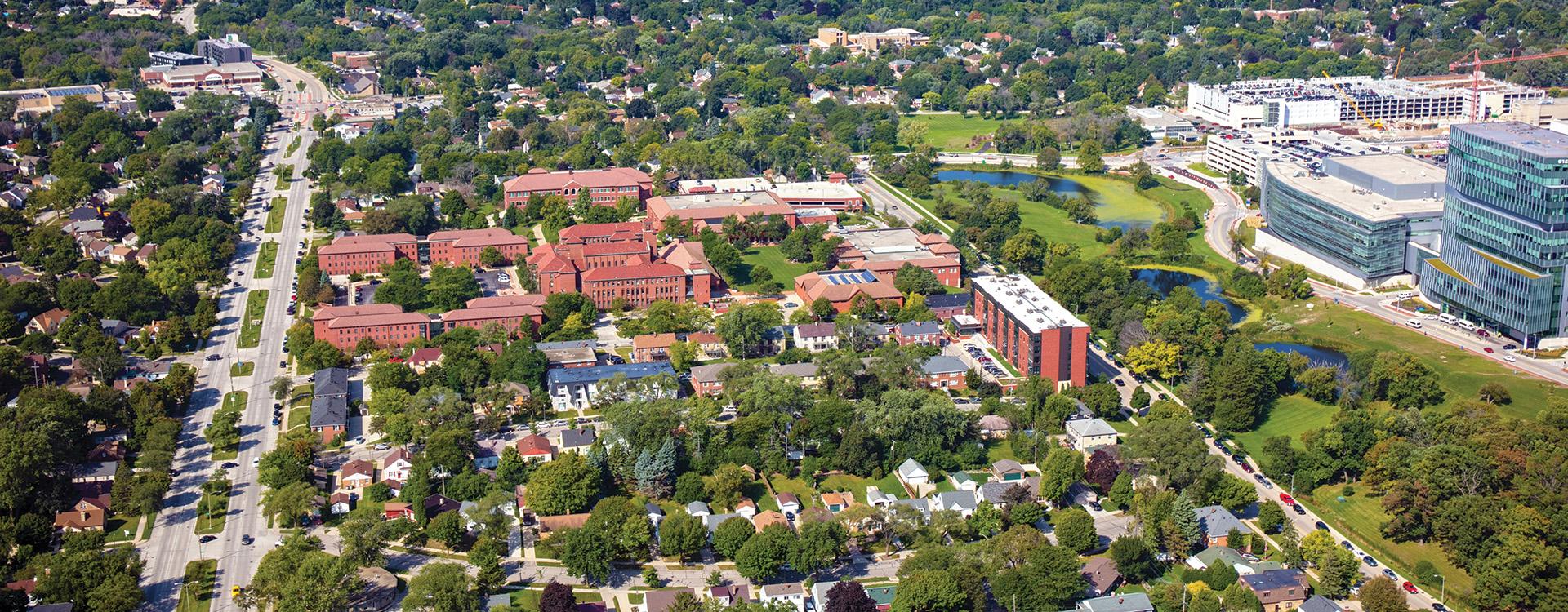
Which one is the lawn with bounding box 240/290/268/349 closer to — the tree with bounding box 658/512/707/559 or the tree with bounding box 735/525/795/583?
the tree with bounding box 658/512/707/559

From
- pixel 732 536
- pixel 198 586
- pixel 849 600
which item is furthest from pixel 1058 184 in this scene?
pixel 198 586

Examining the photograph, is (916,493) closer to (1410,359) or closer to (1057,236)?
(1410,359)

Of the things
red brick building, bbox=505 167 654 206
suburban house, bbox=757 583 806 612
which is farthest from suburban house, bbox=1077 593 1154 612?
red brick building, bbox=505 167 654 206

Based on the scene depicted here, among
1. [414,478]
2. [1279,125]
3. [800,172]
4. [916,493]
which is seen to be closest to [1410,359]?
[916,493]

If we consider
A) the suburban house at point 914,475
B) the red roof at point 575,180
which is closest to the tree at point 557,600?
the suburban house at point 914,475

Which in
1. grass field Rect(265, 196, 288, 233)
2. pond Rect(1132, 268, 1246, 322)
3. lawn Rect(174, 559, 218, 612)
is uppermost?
grass field Rect(265, 196, 288, 233)

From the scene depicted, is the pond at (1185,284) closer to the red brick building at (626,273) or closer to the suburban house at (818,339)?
the suburban house at (818,339)
